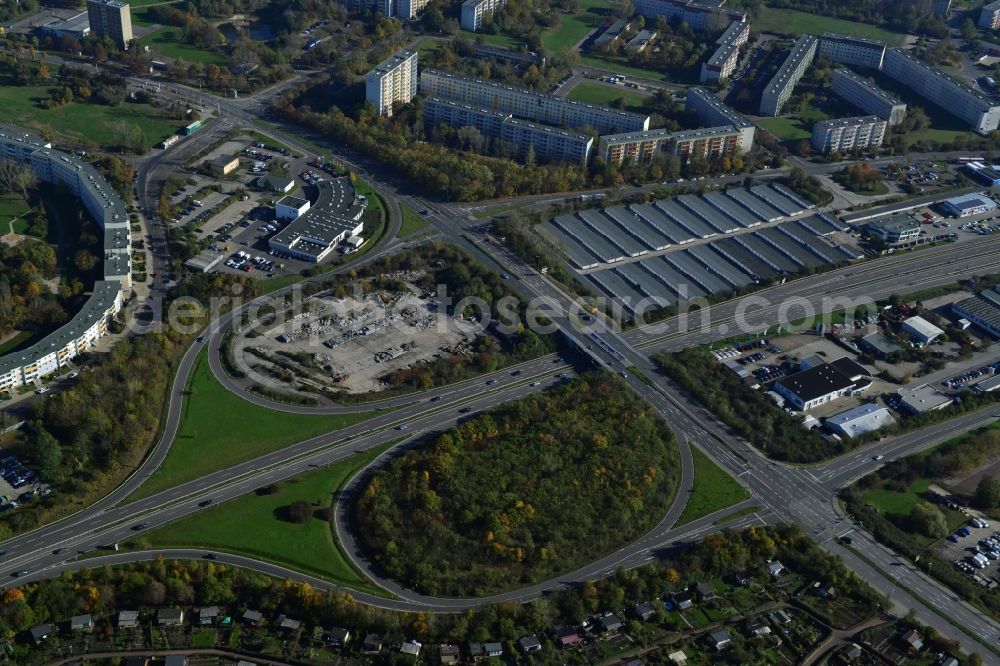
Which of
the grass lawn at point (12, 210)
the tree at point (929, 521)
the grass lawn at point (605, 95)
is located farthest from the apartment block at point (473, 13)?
the tree at point (929, 521)

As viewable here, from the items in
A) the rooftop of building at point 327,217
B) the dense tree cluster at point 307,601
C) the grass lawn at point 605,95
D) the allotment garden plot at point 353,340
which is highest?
the grass lawn at point 605,95

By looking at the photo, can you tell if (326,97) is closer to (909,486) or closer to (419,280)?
(419,280)

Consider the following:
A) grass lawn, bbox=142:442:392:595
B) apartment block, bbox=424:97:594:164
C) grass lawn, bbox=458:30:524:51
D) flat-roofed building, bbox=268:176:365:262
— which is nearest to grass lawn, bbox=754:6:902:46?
grass lawn, bbox=458:30:524:51

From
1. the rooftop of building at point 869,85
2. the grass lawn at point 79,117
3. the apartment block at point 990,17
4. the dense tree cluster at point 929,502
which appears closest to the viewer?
the dense tree cluster at point 929,502

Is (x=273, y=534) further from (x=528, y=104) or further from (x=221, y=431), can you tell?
(x=528, y=104)

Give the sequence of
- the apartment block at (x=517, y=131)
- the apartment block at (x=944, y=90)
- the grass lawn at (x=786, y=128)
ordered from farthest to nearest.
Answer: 1. the apartment block at (x=944, y=90)
2. the grass lawn at (x=786, y=128)
3. the apartment block at (x=517, y=131)

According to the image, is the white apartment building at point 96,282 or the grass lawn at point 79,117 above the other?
the grass lawn at point 79,117

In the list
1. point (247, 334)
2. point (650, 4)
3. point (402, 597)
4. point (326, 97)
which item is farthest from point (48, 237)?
point (650, 4)

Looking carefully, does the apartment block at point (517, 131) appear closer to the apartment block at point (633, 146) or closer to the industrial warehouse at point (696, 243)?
the apartment block at point (633, 146)
